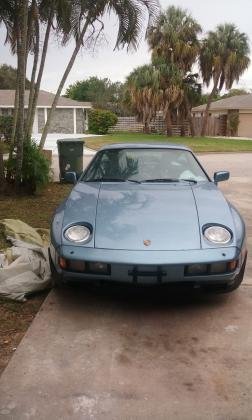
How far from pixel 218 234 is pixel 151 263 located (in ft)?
2.17

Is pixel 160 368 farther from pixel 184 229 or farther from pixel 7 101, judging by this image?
pixel 7 101

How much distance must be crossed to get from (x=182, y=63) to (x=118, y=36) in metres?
23.7

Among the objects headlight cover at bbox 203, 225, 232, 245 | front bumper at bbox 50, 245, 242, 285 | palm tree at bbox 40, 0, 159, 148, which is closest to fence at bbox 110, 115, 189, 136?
palm tree at bbox 40, 0, 159, 148

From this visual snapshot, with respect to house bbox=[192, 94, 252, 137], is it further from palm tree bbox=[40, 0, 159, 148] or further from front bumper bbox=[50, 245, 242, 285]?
front bumper bbox=[50, 245, 242, 285]

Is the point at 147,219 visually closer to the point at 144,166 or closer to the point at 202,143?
the point at 144,166

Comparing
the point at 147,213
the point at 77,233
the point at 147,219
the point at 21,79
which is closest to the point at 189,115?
the point at 21,79

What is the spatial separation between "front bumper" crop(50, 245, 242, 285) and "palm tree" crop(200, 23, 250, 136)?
107 ft

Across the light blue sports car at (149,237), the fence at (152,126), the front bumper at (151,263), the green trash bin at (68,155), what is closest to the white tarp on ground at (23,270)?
the light blue sports car at (149,237)

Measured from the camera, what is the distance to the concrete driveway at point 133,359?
253cm

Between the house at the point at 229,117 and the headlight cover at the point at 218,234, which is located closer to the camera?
the headlight cover at the point at 218,234

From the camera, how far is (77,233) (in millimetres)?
3699

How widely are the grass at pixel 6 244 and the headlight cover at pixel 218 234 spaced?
1592mm

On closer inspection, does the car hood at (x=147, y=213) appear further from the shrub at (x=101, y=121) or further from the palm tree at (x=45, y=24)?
the shrub at (x=101, y=121)

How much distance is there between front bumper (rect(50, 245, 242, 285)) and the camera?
134 inches
